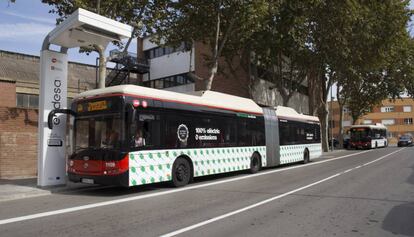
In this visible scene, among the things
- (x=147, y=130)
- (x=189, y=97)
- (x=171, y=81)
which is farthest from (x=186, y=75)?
(x=147, y=130)

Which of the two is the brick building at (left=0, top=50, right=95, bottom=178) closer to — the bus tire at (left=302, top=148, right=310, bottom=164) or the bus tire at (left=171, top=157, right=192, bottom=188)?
the bus tire at (left=171, top=157, right=192, bottom=188)

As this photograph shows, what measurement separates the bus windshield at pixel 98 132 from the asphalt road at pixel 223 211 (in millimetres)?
1398

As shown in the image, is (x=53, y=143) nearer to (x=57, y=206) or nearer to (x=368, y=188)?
(x=57, y=206)

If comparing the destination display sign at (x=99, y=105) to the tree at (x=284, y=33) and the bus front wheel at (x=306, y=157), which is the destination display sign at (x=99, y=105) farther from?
the bus front wheel at (x=306, y=157)

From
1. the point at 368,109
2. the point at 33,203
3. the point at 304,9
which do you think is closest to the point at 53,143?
the point at 33,203

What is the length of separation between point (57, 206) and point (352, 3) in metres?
24.3

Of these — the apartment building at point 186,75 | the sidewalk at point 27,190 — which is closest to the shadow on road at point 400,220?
the sidewalk at point 27,190

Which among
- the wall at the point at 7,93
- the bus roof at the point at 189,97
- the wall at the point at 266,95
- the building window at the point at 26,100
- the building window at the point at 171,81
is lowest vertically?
the bus roof at the point at 189,97

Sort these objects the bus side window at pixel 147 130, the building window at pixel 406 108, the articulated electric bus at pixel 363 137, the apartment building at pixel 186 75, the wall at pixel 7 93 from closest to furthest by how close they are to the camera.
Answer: the bus side window at pixel 147 130, the wall at pixel 7 93, the apartment building at pixel 186 75, the articulated electric bus at pixel 363 137, the building window at pixel 406 108

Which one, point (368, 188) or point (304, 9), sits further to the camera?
point (304, 9)

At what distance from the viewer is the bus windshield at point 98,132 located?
11625 millimetres

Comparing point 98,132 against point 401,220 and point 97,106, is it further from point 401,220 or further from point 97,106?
point 401,220

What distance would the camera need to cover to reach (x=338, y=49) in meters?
30.9

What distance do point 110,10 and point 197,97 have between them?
596 centimetres
